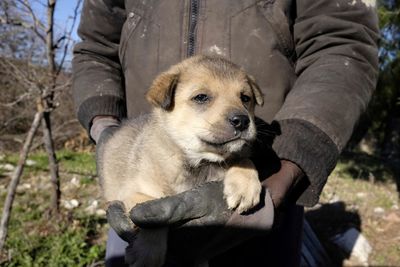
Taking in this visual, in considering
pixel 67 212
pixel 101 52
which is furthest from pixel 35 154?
pixel 101 52

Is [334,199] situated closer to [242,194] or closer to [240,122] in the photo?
[240,122]

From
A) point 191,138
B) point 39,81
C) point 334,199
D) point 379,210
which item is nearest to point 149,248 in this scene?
point 191,138

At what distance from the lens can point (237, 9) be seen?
2.59 m

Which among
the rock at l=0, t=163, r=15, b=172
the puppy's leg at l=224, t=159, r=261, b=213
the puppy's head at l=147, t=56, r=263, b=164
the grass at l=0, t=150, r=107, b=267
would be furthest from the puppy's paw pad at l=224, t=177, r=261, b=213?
the rock at l=0, t=163, r=15, b=172

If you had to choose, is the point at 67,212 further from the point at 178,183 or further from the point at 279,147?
the point at 279,147

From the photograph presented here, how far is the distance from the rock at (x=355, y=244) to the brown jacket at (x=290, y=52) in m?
3.60

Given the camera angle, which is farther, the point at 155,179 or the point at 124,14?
the point at 124,14

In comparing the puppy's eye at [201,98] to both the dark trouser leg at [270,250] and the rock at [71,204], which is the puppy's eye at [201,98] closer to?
the dark trouser leg at [270,250]

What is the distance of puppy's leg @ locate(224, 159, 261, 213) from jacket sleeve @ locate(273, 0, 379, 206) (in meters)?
0.25

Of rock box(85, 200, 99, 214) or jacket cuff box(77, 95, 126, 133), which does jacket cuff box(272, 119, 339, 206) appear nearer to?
jacket cuff box(77, 95, 126, 133)

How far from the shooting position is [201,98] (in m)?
2.51

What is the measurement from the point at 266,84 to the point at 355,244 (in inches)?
149

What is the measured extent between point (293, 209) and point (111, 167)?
1.22 m

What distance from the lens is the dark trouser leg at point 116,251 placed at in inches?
122
